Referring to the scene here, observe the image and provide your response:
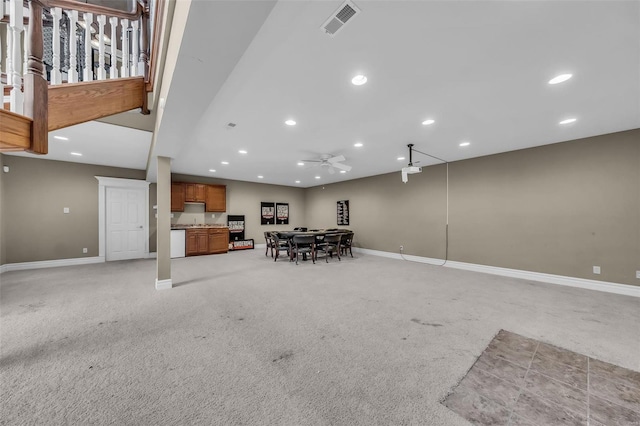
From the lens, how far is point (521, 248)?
187 inches

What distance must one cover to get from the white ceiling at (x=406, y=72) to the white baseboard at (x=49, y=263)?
14.9 ft

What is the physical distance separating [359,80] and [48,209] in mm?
7669

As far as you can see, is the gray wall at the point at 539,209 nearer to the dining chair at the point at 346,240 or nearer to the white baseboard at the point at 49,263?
the dining chair at the point at 346,240

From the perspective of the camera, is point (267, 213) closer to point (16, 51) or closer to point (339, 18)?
point (16, 51)

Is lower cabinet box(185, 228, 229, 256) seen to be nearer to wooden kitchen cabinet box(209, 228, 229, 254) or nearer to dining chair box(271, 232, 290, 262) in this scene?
wooden kitchen cabinet box(209, 228, 229, 254)

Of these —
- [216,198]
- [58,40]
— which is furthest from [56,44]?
[216,198]

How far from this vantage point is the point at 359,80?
2.36 m

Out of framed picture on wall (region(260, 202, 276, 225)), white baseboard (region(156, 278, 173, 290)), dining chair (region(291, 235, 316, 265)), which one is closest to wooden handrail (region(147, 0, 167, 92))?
white baseboard (region(156, 278, 173, 290))

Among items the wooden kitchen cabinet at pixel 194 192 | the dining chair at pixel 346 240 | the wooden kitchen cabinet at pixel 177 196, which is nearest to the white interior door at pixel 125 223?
the wooden kitchen cabinet at pixel 177 196

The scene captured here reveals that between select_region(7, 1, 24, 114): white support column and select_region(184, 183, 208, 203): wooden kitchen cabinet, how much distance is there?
20.3 feet

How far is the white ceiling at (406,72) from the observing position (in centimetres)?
155

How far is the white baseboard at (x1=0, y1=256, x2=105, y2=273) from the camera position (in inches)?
203

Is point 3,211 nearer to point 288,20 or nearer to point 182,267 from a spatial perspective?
point 182,267

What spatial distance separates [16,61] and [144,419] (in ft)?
8.22
